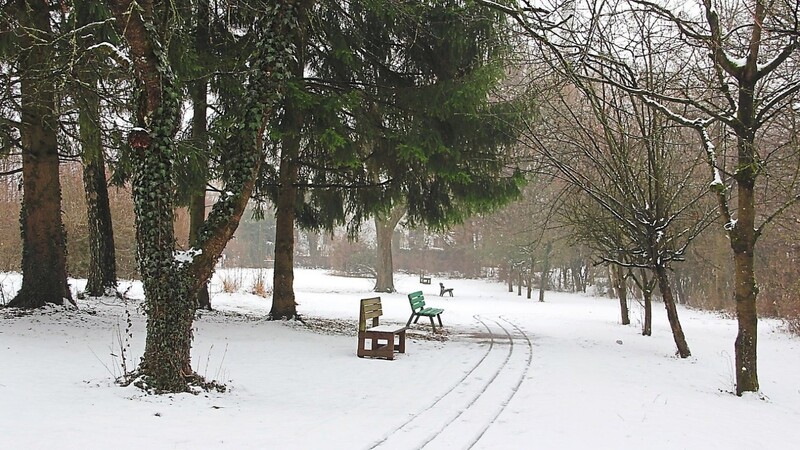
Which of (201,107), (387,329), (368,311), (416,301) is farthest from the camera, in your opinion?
(416,301)

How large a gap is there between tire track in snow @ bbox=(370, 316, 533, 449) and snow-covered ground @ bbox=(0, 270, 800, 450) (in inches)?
0.8

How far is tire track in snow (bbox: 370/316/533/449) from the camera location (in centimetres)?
477

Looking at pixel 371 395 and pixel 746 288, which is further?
pixel 746 288

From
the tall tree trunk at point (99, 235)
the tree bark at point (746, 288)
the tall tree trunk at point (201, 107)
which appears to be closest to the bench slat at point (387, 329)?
the tall tree trunk at point (201, 107)

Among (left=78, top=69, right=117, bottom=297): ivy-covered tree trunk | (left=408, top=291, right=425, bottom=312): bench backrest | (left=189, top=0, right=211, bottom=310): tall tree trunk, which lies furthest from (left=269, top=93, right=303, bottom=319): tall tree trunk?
(left=78, top=69, right=117, bottom=297): ivy-covered tree trunk

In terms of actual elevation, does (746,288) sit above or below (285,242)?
below

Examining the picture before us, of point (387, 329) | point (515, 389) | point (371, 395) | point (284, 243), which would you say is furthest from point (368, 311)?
point (515, 389)

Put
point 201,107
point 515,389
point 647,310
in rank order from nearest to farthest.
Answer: point 515,389 < point 201,107 < point 647,310

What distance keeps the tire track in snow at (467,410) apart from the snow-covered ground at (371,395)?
0.02 m

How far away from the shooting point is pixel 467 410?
5824 millimetres

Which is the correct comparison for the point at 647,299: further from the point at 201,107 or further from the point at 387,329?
the point at 201,107

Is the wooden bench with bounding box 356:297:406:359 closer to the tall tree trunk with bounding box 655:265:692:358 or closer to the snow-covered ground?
the snow-covered ground

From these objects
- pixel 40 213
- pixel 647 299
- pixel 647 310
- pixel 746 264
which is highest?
pixel 40 213

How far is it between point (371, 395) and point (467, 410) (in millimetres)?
1195
